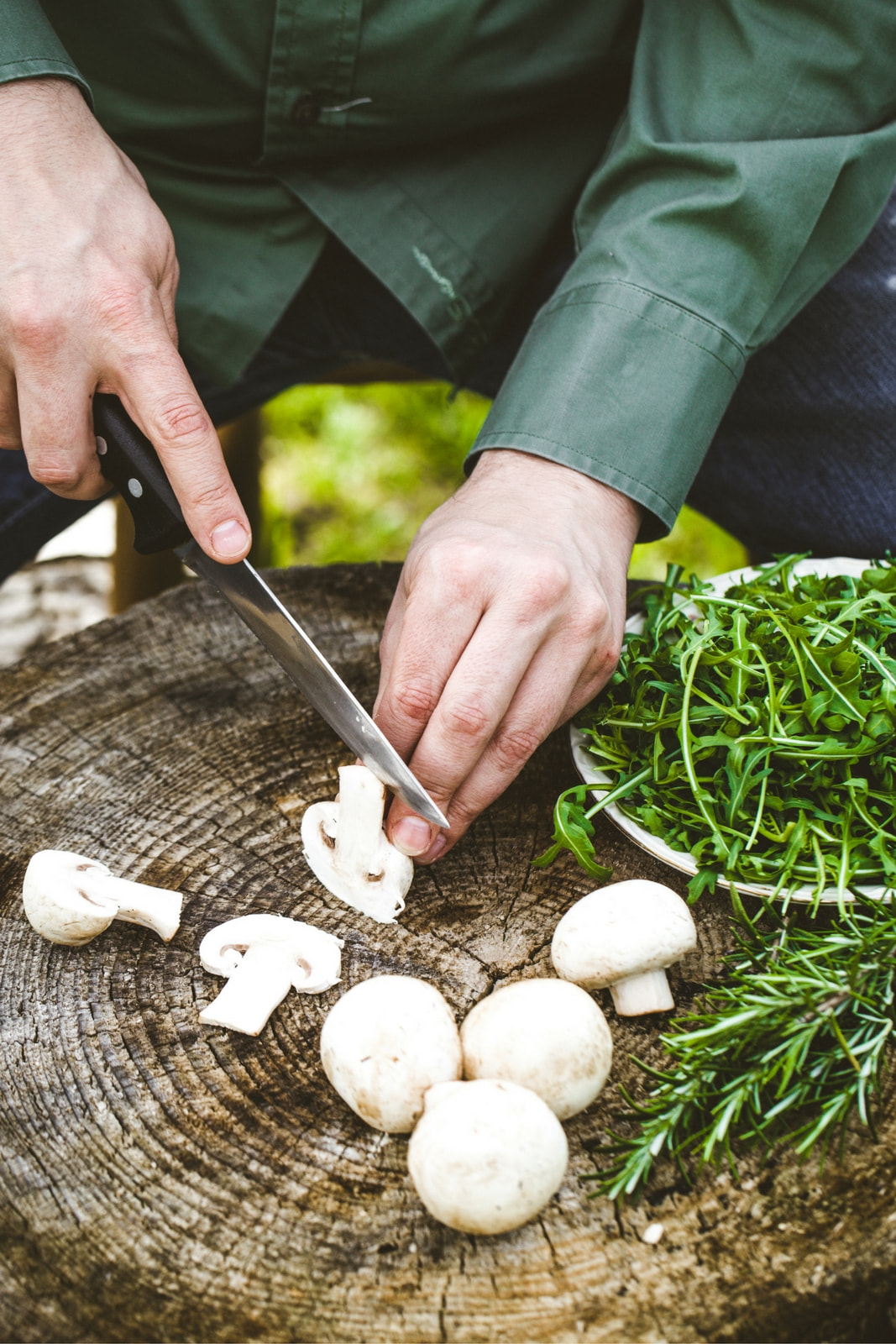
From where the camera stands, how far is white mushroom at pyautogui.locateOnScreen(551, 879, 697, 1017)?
50.7 inches

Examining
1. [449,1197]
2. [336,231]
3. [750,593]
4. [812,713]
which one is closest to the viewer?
[449,1197]

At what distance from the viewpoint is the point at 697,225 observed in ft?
5.89

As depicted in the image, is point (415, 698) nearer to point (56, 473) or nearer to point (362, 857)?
point (362, 857)

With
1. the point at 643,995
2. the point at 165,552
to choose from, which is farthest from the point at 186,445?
the point at 165,552

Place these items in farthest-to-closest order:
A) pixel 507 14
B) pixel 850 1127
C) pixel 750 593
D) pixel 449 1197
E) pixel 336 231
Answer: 1. pixel 336 231
2. pixel 507 14
3. pixel 750 593
4. pixel 850 1127
5. pixel 449 1197

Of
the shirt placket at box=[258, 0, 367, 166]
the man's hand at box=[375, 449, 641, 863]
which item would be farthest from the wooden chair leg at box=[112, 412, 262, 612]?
the man's hand at box=[375, 449, 641, 863]

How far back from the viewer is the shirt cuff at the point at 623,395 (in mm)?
1693

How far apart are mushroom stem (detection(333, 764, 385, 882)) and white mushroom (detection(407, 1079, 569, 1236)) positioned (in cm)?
44

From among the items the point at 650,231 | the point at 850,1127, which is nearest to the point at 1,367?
the point at 650,231

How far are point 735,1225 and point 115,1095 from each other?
0.78m

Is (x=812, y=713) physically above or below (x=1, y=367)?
below

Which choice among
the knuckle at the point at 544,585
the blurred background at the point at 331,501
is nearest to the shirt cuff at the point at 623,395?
the knuckle at the point at 544,585

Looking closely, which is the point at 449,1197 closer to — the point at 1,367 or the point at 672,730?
the point at 672,730

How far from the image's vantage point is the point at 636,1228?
112 cm
